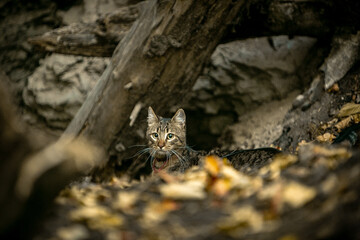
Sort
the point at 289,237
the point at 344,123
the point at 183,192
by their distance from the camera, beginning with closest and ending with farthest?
the point at 289,237
the point at 183,192
the point at 344,123

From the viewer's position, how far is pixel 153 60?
325 centimetres

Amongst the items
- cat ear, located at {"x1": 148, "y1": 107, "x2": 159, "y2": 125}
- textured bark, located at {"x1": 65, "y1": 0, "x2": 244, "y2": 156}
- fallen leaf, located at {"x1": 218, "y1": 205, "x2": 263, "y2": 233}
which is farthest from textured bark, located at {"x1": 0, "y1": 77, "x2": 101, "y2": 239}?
cat ear, located at {"x1": 148, "y1": 107, "x2": 159, "y2": 125}

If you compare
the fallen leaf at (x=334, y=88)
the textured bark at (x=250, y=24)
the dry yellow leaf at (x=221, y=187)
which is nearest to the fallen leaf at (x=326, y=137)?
the fallen leaf at (x=334, y=88)

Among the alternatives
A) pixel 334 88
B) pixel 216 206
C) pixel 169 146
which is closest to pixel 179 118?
pixel 169 146

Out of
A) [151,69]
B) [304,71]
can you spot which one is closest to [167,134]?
[151,69]

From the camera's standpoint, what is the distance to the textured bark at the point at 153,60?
3.14m

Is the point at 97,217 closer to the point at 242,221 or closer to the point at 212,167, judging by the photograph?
the point at 242,221

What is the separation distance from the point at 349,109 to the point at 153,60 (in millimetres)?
2115

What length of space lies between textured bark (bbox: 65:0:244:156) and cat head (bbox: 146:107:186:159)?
45 centimetres

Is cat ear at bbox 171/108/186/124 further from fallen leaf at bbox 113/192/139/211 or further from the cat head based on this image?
fallen leaf at bbox 113/192/139/211

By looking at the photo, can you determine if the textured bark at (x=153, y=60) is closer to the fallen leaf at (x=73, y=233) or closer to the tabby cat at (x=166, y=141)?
the tabby cat at (x=166, y=141)

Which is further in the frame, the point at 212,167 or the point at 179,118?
the point at 179,118

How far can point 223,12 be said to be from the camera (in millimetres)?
3230

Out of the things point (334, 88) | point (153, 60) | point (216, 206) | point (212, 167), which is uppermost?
point (334, 88)
